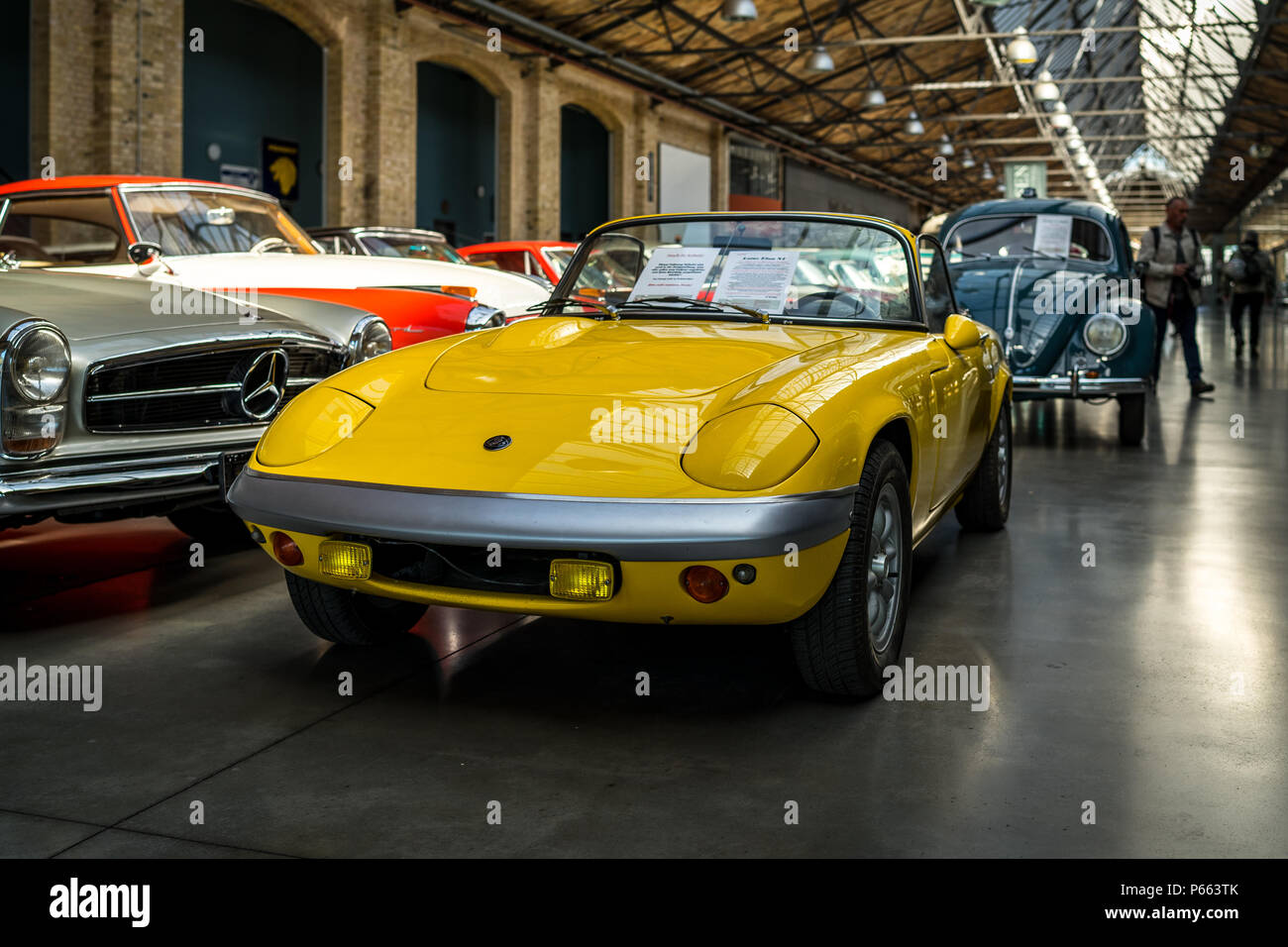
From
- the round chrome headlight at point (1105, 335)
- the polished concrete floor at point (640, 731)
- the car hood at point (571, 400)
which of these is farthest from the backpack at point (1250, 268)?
the car hood at point (571, 400)

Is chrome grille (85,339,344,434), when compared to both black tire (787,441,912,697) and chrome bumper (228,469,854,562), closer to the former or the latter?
chrome bumper (228,469,854,562)

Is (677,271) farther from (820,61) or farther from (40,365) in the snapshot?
(820,61)

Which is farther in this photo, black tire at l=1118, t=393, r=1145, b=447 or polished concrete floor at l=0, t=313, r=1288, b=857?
black tire at l=1118, t=393, r=1145, b=447

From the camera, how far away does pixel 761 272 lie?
4156 mm

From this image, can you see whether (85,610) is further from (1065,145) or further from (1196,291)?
(1065,145)

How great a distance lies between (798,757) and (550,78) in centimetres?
2322

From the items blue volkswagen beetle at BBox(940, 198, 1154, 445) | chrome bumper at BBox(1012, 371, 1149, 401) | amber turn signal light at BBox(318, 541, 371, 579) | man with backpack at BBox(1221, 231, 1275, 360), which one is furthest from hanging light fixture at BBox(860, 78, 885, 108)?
amber turn signal light at BBox(318, 541, 371, 579)

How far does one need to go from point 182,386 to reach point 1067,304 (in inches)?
242

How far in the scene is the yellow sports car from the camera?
9.33 ft

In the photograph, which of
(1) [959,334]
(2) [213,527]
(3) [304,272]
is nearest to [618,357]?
(1) [959,334]

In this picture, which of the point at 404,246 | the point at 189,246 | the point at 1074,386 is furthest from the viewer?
the point at 404,246

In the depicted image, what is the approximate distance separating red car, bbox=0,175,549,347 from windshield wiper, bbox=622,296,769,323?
1.81m

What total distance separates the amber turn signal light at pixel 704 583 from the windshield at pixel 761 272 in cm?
138
